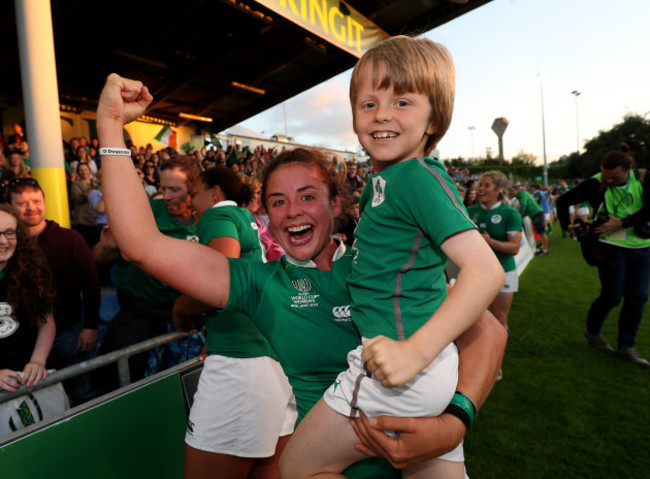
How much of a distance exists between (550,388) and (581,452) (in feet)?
3.72

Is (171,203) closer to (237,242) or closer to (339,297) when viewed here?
(237,242)

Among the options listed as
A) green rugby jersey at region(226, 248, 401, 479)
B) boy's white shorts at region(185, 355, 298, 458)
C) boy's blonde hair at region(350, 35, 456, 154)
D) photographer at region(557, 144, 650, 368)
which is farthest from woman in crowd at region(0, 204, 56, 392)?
photographer at region(557, 144, 650, 368)

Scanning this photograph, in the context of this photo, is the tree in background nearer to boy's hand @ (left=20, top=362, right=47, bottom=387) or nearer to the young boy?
the young boy

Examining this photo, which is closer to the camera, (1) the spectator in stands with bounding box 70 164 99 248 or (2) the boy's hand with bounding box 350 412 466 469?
(2) the boy's hand with bounding box 350 412 466 469

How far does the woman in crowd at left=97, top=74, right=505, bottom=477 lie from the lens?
1.06 metres

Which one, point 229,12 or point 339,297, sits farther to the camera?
point 229,12

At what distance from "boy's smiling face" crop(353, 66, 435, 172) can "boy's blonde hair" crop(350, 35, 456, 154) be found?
2 cm

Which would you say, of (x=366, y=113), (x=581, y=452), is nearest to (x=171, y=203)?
(x=366, y=113)

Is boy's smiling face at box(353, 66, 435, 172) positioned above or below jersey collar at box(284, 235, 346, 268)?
above

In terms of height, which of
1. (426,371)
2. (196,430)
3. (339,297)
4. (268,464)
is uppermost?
(339,297)

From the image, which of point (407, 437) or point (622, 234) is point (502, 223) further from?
point (407, 437)

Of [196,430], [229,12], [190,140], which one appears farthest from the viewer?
[190,140]

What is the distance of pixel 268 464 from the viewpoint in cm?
210

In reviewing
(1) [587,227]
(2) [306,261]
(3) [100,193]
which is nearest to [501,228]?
(1) [587,227]
